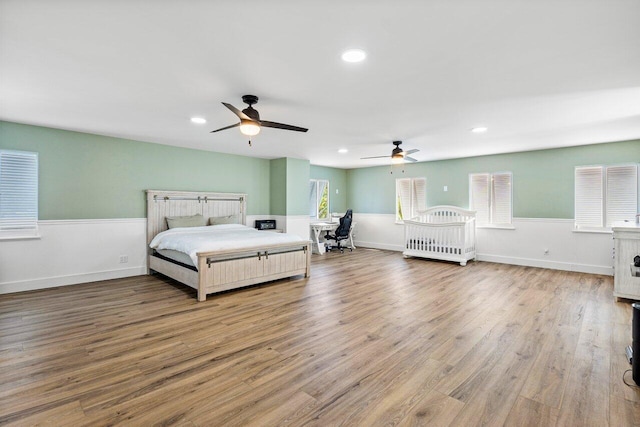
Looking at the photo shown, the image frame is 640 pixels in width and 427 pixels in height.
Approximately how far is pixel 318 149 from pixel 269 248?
8.06 ft

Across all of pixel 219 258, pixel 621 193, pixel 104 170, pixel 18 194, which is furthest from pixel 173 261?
pixel 621 193

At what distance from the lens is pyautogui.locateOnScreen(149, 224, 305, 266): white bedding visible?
4.23 m

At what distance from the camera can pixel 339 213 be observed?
944 cm

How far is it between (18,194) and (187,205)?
2.37 metres

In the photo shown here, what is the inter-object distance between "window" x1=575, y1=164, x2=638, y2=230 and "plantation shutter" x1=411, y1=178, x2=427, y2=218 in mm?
3048

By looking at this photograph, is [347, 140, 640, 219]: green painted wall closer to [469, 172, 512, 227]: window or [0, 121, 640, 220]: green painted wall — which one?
[0, 121, 640, 220]: green painted wall

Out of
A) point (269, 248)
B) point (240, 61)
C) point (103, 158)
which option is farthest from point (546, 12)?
point (103, 158)

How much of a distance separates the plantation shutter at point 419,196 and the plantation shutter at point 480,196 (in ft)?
3.76

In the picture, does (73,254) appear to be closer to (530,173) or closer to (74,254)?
(74,254)

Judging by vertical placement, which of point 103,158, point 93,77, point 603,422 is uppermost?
point 93,77

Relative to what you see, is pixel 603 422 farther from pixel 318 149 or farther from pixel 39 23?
pixel 318 149

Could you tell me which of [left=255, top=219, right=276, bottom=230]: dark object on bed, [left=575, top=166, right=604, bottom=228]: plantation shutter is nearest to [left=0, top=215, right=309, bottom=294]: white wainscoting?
[left=255, top=219, right=276, bottom=230]: dark object on bed

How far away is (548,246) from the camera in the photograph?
6.05 meters

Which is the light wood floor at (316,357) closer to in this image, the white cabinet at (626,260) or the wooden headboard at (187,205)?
the white cabinet at (626,260)
